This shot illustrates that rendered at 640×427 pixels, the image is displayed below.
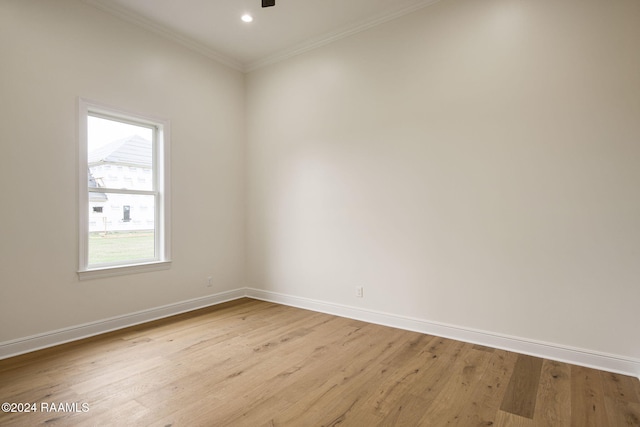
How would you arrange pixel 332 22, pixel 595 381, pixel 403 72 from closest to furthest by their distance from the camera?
pixel 595 381 → pixel 403 72 → pixel 332 22

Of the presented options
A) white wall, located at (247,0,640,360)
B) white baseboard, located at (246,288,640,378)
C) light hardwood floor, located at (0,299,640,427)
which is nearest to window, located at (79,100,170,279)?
light hardwood floor, located at (0,299,640,427)

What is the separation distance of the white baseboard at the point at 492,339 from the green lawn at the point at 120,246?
194cm

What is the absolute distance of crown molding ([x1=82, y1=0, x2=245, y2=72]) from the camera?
341cm

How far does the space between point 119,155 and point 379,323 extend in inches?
132

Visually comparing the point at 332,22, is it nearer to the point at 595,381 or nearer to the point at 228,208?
the point at 228,208

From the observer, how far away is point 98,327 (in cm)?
336

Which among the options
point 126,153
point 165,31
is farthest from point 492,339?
point 165,31

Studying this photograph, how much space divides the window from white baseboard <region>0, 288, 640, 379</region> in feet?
1.74

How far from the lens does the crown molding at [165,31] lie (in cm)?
341

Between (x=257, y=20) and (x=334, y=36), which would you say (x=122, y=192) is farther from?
(x=334, y=36)

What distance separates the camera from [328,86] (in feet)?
13.4

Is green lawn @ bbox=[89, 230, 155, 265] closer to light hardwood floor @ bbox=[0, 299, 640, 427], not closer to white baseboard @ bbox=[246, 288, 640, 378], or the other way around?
light hardwood floor @ bbox=[0, 299, 640, 427]

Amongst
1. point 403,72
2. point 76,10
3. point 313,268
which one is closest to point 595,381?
point 313,268

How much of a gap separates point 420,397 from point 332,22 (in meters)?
3.74
